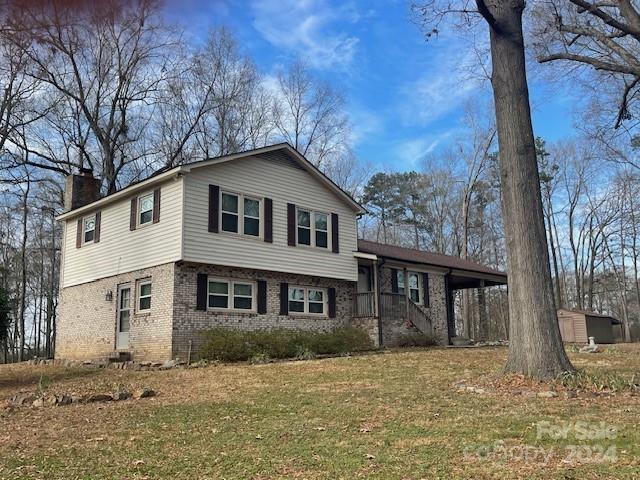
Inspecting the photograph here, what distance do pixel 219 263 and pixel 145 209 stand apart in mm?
3095

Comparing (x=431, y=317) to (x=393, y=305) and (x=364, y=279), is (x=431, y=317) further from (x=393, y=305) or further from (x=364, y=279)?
(x=364, y=279)

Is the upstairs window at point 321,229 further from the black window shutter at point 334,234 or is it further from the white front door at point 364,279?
the white front door at point 364,279

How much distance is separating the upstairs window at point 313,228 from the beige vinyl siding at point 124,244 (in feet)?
14.8

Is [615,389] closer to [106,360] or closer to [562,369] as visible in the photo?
[562,369]

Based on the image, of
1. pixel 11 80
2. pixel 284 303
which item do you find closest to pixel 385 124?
pixel 284 303

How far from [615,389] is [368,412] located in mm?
3522

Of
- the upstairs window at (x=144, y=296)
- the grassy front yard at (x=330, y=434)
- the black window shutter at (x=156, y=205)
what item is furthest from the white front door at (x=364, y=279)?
the grassy front yard at (x=330, y=434)

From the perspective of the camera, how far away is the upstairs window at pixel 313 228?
19.2m

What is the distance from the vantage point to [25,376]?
50.5 feet

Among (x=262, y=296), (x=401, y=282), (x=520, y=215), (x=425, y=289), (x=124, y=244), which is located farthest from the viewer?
(x=425, y=289)

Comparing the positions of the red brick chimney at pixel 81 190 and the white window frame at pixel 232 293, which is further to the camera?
the red brick chimney at pixel 81 190

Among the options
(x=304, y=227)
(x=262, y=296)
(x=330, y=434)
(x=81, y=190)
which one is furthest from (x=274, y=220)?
(x=330, y=434)

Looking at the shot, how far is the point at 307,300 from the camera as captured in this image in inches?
757

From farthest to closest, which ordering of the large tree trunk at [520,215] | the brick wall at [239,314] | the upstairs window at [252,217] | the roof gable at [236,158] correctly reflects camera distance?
the upstairs window at [252,217]
the roof gable at [236,158]
the brick wall at [239,314]
the large tree trunk at [520,215]
